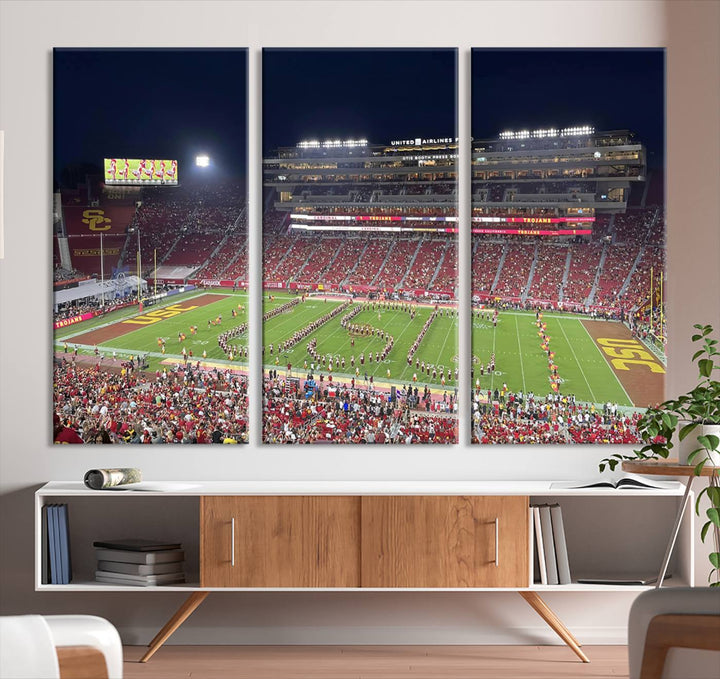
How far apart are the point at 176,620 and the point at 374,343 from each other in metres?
1.46

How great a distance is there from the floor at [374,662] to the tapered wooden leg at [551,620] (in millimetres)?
56

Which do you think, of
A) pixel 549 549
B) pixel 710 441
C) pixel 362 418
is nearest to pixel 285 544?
pixel 362 418

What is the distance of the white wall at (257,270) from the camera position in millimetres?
4145

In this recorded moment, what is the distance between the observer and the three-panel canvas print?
165 inches

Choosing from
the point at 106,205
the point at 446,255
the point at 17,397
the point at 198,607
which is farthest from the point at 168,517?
the point at 446,255

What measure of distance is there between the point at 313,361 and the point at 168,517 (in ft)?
3.11

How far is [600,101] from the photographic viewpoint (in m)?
4.23

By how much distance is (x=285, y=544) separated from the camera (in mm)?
3781

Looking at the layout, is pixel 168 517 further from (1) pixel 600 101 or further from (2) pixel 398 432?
(1) pixel 600 101

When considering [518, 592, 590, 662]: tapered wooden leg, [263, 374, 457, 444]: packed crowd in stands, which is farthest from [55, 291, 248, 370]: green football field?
[518, 592, 590, 662]: tapered wooden leg

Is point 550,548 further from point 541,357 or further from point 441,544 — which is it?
point 541,357

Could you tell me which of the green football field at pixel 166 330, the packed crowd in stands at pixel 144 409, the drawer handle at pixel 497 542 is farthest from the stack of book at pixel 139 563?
the drawer handle at pixel 497 542

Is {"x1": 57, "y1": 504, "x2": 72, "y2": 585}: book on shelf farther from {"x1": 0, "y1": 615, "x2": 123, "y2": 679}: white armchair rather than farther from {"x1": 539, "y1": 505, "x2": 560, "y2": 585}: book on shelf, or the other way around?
{"x1": 0, "y1": 615, "x2": 123, "y2": 679}: white armchair

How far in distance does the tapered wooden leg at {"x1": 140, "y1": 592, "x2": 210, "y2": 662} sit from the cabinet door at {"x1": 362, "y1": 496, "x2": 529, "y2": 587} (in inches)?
27.3
